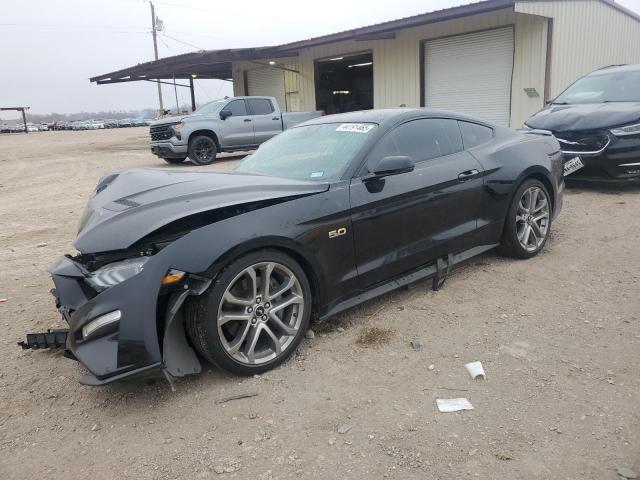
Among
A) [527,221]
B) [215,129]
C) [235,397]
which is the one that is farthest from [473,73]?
[235,397]

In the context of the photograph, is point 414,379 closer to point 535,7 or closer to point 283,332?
point 283,332

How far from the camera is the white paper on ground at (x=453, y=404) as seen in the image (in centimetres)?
274

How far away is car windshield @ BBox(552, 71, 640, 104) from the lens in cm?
806

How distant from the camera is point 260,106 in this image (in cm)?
1548

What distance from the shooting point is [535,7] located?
474 inches

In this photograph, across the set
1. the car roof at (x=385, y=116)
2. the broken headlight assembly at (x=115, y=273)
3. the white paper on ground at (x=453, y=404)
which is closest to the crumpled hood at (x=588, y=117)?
the car roof at (x=385, y=116)

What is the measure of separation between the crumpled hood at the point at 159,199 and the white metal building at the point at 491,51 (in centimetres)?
1061

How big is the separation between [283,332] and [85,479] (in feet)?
4.33

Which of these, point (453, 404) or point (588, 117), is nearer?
point (453, 404)

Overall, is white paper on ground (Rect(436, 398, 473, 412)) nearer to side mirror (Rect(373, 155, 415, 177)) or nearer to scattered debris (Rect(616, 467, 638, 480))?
scattered debris (Rect(616, 467, 638, 480))

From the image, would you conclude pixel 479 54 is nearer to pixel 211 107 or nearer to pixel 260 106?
pixel 260 106

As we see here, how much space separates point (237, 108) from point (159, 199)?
1235 cm

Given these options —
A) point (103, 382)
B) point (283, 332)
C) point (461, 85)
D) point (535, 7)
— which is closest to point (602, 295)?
point (283, 332)

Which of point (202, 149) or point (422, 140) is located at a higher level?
point (422, 140)
